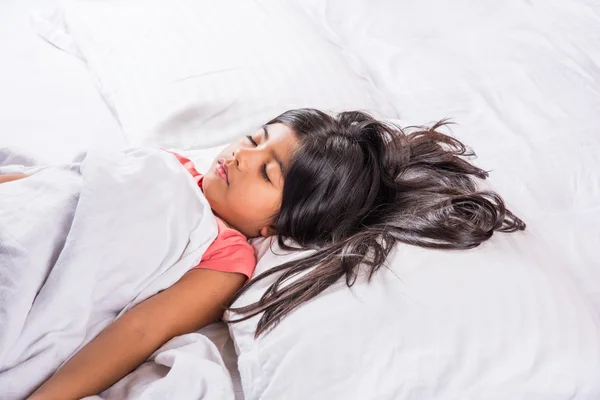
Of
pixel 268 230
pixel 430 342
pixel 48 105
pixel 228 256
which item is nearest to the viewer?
pixel 430 342

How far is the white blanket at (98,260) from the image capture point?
0.81 m

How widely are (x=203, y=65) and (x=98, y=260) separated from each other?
0.65m

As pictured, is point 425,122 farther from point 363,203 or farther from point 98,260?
point 98,260

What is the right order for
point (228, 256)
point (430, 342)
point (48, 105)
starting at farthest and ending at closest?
point (48, 105), point (228, 256), point (430, 342)

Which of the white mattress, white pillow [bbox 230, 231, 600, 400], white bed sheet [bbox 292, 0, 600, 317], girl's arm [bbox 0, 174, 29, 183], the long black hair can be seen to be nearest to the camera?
white pillow [bbox 230, 231, 600, 400]

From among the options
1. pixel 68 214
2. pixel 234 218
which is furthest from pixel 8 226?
pixel 234 218

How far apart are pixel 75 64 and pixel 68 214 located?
2.30 ft

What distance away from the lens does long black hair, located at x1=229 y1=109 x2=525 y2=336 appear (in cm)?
91

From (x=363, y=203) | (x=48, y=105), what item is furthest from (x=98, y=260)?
(x=48, y=105)

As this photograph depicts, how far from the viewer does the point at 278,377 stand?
31.9 inches

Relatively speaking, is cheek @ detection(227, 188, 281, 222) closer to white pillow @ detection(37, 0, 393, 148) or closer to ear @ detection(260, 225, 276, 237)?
ear @ detection(260, 225, 276, 237)

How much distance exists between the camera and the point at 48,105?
1352mm

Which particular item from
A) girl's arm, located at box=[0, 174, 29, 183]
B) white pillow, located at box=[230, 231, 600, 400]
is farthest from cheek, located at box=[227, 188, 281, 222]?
girl's arm, located at box=[0, 174, 29, 183]

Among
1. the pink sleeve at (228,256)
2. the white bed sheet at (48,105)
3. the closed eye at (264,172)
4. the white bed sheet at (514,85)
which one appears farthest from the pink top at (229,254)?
the white bed sheet at (514,85)
